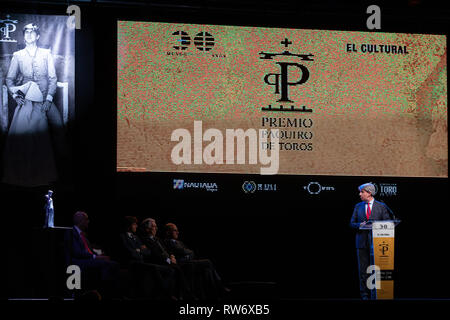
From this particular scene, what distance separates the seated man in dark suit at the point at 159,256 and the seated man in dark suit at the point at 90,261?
14.9 inches

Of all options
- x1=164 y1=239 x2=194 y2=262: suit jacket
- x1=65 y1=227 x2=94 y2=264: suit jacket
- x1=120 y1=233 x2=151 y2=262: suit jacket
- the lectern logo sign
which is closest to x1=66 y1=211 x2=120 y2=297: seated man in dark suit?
x1=65 y1=227 x2=94 y2=264: suit jacket

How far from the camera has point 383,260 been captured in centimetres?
743

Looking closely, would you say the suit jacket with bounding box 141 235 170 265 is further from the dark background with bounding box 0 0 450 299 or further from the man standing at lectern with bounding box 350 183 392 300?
the man standing at lectern with bounding box 350 183 392 300

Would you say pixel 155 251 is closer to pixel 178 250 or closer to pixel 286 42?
pixel 178 250

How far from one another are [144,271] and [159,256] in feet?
0.76

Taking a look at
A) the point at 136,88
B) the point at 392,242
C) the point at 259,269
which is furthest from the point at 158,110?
the point at 392,242

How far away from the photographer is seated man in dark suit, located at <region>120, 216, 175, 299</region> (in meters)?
6.83

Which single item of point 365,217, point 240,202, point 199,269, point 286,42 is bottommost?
point 199,269

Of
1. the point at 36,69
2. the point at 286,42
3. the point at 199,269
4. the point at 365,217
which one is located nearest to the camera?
the point at 365,217

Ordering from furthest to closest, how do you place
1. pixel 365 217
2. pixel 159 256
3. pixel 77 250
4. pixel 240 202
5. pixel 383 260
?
pixel 240 202 < pixel 383 260 < pixel 365 217 < pixel 159 256 < pixel 77 250

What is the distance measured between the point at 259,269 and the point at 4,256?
104 inches

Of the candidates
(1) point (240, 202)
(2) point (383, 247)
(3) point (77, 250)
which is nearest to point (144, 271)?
(3) point (77, 250)

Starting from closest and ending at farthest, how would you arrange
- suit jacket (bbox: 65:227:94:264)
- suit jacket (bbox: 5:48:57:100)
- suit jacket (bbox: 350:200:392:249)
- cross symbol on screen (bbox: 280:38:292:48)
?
suit jacket (bbox: 65:227:94:264) → suit jacket (bbox: 350:200:392:249) → suit jacket (bbox: 5:48:57:100) → cross symbol on screen (bbox: 280:38:292:48)

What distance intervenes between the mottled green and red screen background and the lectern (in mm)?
908
